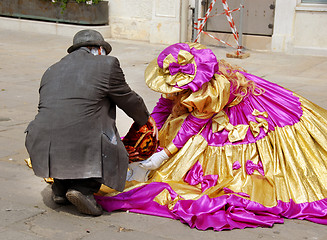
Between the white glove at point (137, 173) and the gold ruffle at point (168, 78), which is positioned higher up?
the gold ruffle at point (168, 78)

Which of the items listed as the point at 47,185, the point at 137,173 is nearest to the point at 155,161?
the point at 137,173

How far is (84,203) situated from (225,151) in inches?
44.1

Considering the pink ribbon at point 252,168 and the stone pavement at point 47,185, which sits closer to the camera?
the stone pavement at point 47,185

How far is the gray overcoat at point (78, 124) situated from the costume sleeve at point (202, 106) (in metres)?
0.54

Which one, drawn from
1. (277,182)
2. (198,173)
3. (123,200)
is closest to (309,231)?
(277,182)

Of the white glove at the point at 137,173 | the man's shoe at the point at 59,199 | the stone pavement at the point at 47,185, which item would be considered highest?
the white glove at the point at 137,173

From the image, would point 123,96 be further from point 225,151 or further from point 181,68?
point 225,151

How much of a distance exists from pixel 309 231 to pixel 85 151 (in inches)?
60.6

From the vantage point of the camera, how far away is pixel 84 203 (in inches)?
146

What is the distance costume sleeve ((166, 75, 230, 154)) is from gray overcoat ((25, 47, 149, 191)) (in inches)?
21.4

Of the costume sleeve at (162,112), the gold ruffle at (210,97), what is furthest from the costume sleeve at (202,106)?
the costume sleeve at (162,112)

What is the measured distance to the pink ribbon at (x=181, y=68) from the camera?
4.07 m

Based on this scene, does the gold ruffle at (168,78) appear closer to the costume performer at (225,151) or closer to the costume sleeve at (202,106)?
the costume performer at (225,151)

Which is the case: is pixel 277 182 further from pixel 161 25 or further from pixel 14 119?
pixel 161 25
